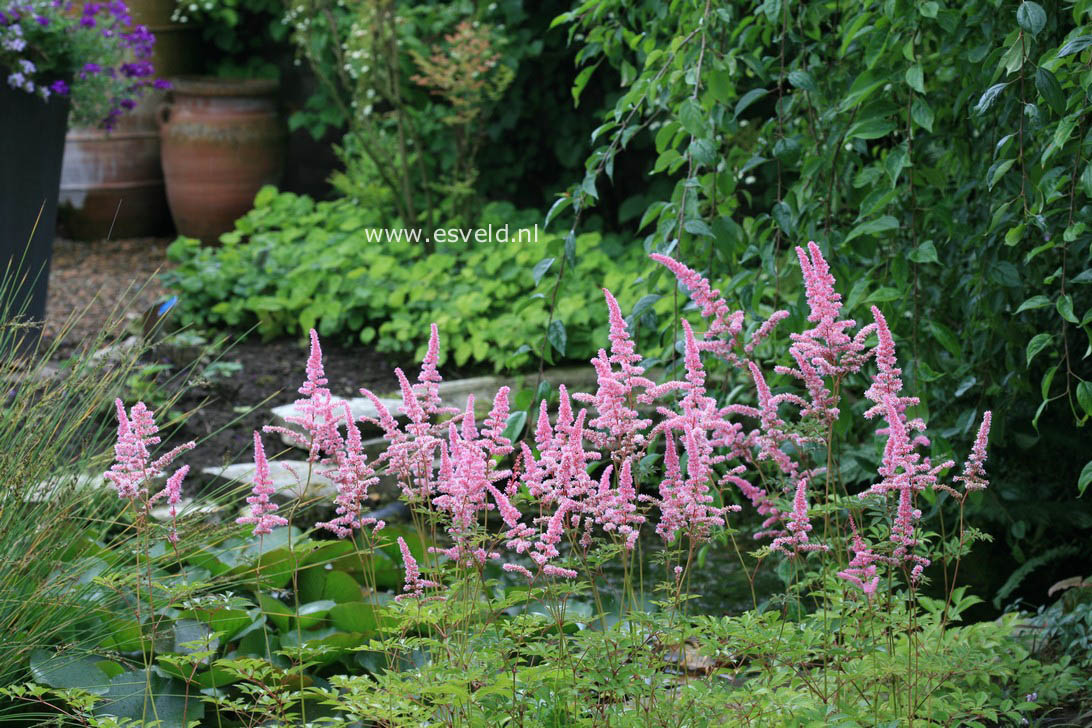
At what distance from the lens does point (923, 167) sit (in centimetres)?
240

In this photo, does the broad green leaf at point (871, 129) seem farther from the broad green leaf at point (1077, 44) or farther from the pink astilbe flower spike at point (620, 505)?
the pink astilbe flower spike at point (620, 505)

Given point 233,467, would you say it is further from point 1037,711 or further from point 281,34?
point 281,34

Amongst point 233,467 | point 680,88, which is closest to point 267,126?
point 233,467

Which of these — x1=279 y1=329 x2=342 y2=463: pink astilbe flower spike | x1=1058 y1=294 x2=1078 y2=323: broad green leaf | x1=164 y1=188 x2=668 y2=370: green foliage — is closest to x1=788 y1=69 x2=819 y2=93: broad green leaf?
x1=1058 y1=294 x2=1078 y2=323: broad green leaf

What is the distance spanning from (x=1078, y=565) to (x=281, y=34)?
5227 mm

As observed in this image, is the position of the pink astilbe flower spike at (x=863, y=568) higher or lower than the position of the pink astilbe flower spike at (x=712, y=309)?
lower

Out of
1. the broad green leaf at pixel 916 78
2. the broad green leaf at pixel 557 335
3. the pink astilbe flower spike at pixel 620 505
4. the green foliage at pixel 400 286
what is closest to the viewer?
the pink astilbe flower spike at pixel 620 505

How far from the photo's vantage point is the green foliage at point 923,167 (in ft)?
6.55

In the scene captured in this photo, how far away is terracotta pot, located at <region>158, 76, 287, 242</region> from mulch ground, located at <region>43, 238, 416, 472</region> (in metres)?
0.36

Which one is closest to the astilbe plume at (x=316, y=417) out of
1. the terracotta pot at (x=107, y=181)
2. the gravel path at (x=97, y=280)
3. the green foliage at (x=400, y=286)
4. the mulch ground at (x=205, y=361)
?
the mulch ground at (x=205, y=361)

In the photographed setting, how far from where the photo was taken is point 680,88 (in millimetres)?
2449

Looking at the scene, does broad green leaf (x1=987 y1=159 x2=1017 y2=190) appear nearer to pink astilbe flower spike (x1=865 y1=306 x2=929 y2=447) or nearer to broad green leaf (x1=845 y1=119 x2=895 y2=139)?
broad green leaf (x1=845 y1=119 x2=895 y2=139)

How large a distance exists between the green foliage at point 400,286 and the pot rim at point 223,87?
3.97ft

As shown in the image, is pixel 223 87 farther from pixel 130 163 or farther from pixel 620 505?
pixel 620 505
